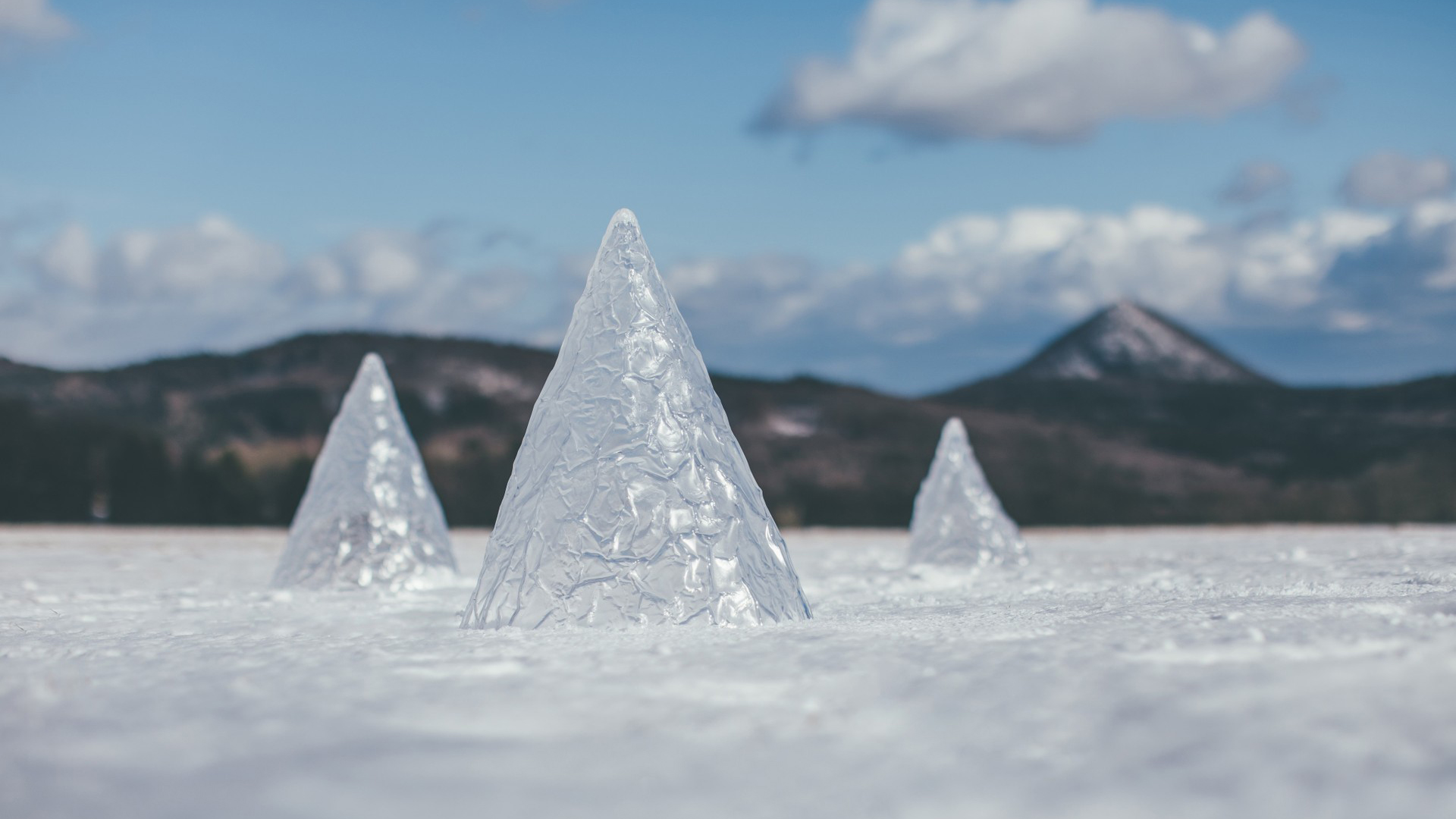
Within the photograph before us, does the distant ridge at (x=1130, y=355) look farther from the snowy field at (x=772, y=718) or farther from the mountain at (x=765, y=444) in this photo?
the snowy field at (x=772, y=718)

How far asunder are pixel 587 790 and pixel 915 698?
115 centimetres

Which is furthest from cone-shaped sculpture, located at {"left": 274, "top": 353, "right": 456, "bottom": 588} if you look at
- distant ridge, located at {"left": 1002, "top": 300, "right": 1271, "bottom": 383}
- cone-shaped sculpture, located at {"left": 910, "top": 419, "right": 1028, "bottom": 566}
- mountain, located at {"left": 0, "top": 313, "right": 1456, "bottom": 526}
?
distant ridge, located at {"left": 1002, "top": 300, "right": 1271, "bottom": 383}

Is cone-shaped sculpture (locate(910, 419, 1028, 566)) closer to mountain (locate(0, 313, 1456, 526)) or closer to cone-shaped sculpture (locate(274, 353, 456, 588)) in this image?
cone-shaped sculpture (locate(274, 353, 456, 588))

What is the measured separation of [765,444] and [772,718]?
1794 cm

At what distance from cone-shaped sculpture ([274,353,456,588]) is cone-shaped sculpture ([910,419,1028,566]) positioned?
442 cm

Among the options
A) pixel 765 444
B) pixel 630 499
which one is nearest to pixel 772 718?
pixel 630 499

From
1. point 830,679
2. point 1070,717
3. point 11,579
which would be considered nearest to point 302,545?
point 11,579

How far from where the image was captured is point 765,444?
21.3 meters

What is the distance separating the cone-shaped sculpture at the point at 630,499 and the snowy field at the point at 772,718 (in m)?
0.25

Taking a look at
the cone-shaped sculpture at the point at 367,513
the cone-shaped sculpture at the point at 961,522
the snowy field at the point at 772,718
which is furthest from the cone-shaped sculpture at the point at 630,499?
the cone-shaped sculpture at the point at 961,522

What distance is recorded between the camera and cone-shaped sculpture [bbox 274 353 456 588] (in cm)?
841

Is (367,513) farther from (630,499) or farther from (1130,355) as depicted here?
(1130,355)

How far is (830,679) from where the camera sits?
3.76m

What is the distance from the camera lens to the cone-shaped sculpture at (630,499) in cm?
534
